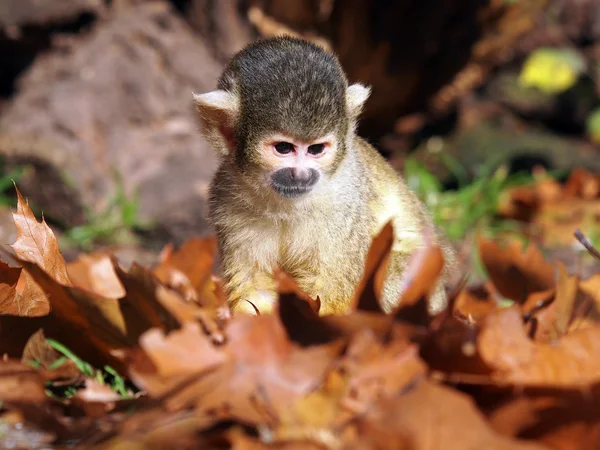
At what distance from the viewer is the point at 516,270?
7.91 ft

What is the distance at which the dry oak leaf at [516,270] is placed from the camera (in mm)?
2367

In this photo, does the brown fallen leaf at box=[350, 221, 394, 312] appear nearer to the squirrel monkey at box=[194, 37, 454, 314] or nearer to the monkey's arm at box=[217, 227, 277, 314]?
the squirrel monkey at box=[194, 37, 454, 314]

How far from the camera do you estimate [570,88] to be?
768 cm

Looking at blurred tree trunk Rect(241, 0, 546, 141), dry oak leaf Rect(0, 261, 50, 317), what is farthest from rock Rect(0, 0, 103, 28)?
dry oak leaf Rect(0, 261, 50, 317)

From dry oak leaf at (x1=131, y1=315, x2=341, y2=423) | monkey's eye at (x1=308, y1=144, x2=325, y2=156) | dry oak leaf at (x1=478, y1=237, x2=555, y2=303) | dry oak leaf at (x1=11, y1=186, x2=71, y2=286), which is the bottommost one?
dry oak leaf at (x1=478, y1=237, x2=555, y2=303)

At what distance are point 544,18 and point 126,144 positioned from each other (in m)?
4.80

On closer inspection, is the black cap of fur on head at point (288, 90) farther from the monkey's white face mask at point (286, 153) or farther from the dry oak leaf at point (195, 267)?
the dry oak leaf at point (195, 267)

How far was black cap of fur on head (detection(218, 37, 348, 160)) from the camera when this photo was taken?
279 cm

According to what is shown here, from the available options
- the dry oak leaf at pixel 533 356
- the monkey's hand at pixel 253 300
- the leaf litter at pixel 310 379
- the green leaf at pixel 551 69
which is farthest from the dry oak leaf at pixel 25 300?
the green leaf at pixel 551 69

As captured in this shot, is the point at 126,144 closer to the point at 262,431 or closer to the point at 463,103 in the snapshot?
the point at 463,103

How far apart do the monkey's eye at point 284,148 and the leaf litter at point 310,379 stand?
107 centimetres

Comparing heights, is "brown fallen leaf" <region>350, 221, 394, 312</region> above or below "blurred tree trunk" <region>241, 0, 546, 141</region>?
above

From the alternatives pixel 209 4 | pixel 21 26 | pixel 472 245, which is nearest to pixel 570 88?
pixel 472 245

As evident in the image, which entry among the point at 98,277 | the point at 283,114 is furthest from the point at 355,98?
the point at 98,277
